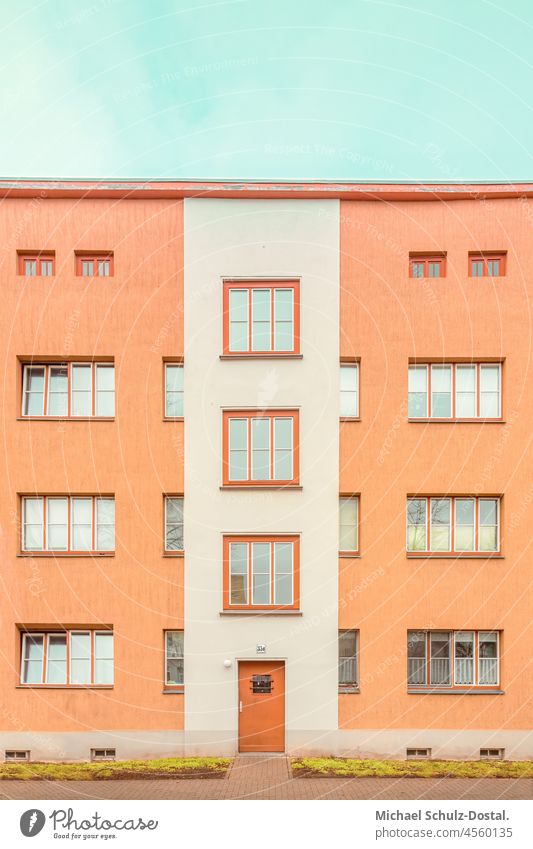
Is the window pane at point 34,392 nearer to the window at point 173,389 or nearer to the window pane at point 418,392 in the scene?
the window at point 173,389

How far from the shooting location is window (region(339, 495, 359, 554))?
19734 millimetres

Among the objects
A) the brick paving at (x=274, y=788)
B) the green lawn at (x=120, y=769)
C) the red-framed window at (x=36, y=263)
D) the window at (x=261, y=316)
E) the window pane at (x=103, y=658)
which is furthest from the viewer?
the red-framed window at (x=36, y=263)

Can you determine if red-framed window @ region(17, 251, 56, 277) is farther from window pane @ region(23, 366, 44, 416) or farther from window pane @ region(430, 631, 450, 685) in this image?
window pane @ region(430, 631, 450, 685)

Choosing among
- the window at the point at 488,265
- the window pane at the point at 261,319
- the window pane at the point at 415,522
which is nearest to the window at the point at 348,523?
the window pane at the point at 415,522

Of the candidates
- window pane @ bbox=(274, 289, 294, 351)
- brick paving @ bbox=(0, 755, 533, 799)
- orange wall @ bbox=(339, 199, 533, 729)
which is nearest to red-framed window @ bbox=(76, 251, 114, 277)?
window pane @ bbox=(274, 289, 294, 351)

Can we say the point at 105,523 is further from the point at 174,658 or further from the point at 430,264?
the point at 430,264

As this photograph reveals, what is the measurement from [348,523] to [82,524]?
26.0 feet

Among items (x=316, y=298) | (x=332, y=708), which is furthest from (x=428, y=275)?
(x=332, y=708)

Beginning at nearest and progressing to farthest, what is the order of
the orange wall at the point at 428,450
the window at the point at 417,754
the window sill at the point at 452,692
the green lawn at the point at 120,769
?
the green lawn at the point at 120,769
the window at the point at 417,754
the window sill at the point at 452,692
the orange wall at the point at 428,450

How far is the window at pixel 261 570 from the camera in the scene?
19359 millimetres

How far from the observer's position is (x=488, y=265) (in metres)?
20.0

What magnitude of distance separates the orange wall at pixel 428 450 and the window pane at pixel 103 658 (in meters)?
6.88

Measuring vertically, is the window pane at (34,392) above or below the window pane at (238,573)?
above

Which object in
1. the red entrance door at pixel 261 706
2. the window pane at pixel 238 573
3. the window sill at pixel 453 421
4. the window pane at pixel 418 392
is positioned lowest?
the red entrance door at pixel 261 706
